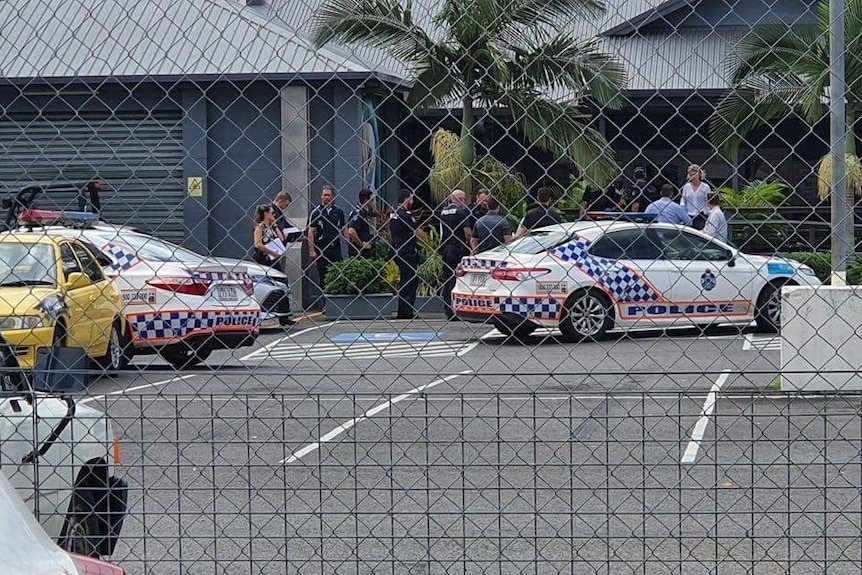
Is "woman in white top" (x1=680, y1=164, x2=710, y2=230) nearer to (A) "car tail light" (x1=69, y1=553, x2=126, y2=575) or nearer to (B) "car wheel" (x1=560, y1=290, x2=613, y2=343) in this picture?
(B) "car wheel" (x1=560, y1=290, x2=613, y2=343)

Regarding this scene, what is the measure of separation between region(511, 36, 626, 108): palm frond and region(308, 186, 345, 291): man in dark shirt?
87cm

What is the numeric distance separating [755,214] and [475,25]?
1362 millimetres

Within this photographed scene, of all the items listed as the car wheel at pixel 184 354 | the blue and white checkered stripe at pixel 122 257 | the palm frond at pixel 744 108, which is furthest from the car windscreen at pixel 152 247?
the palm frond at pixel 744 108

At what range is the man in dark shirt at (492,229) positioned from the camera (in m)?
5.49

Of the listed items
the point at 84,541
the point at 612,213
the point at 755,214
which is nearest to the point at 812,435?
the point at 755,214

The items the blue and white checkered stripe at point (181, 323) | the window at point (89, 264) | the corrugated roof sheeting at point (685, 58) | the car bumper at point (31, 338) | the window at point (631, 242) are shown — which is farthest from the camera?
the window at point (89, 264)

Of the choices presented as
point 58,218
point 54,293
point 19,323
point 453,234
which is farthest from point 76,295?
point 453,234

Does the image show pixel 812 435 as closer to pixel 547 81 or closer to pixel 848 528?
pixel 848 528

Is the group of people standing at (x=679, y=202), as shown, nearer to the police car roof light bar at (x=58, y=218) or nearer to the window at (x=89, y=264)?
the police car roof light bar at (x=58, y=218)

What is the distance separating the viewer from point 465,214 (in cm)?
513

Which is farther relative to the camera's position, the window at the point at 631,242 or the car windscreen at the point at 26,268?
the car windscreen at the point at 26,268

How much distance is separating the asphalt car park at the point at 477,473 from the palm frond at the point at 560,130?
0.77 metres

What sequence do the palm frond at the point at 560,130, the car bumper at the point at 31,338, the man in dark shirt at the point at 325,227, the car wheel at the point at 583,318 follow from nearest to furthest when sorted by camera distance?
1. the palm frond at the point at 560,130
2. the man in dark shirt at the point at 325,227
3. the car wheel at the point at 583,318
4. the car bumper at the point at 31,338

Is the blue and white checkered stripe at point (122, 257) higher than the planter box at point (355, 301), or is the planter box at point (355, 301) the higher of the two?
the planter box at point (355, 301)
